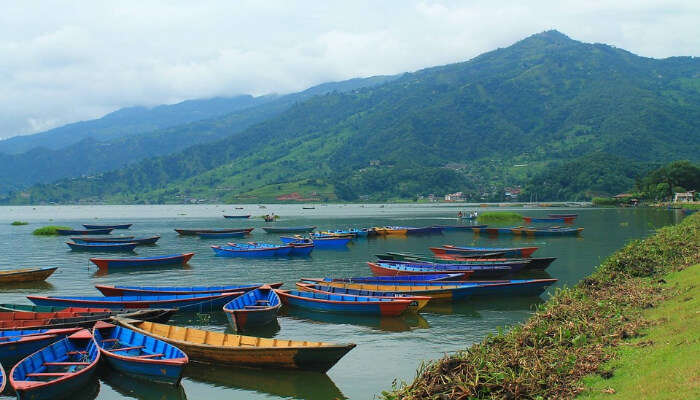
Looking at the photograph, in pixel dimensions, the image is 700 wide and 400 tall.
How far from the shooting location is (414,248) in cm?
6606

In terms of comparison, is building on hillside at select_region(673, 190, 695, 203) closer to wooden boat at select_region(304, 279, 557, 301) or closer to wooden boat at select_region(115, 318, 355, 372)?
Result: wooden boat at select_region(304, 279, 557, 301)

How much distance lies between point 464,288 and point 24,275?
3384 cm

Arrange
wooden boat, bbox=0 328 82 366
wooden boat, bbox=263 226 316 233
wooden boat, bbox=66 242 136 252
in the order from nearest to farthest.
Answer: wooden boat, bbox=0 328 82 366, wooden boat, bbox=66 242 136 252, wooden boat, bbox=263 226 316 233

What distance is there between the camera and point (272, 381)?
19016mm

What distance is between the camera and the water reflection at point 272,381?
18375 mm

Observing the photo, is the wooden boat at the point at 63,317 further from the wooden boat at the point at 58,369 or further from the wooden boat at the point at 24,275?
the wooden boat at the point at 24,275

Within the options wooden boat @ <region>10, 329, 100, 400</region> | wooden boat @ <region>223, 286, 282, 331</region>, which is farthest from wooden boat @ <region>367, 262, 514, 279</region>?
wooden boat @ <region>10, 329, 100, 400</region>

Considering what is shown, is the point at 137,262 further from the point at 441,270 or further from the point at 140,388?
the point at 140,388

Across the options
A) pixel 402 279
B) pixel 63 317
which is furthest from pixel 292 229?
pixel 63 317

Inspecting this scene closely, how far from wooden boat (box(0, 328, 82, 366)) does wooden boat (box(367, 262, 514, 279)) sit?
2345 centimetres

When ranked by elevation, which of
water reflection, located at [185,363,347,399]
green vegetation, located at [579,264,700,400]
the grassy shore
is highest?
green vegetation, located at [579,264,700,400]

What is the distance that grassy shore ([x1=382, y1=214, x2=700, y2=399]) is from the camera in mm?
12227

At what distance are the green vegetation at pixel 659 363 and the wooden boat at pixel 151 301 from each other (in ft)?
66.6

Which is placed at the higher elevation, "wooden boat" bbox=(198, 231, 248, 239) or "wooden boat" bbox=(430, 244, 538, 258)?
"wooden boat" bbox=(430, 244, 538, 258)
